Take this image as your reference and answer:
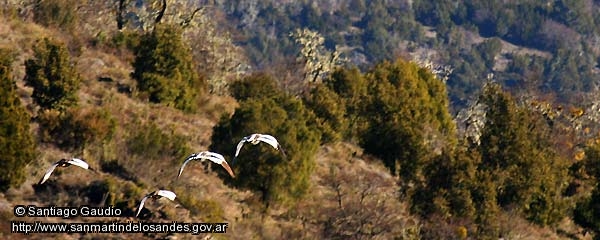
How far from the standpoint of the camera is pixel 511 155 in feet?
136

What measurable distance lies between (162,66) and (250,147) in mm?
11482

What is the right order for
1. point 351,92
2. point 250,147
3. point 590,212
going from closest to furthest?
point 250,147 → point 590,212 → point 351,92

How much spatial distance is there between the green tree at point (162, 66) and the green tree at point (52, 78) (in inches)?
319

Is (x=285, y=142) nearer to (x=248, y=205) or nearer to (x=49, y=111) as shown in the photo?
(x=248, y=205)

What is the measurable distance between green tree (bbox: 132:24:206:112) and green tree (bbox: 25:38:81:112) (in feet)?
26.6

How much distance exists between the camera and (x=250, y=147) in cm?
3197

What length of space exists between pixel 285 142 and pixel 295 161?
35.1 inches

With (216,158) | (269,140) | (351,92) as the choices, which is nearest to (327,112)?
(351,92)

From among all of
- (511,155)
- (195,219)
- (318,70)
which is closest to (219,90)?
(318,70)

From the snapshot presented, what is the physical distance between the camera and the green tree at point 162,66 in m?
41.2

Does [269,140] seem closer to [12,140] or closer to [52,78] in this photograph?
[12,140]

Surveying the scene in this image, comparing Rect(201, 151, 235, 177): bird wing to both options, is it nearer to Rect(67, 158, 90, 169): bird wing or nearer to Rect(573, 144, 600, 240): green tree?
Rect(67, 158, 90, 169): bird wing

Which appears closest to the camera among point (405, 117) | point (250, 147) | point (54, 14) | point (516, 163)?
point (250, 147)

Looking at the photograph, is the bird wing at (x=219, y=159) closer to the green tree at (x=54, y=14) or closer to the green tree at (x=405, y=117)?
the green tree at (x=405, y=117)
